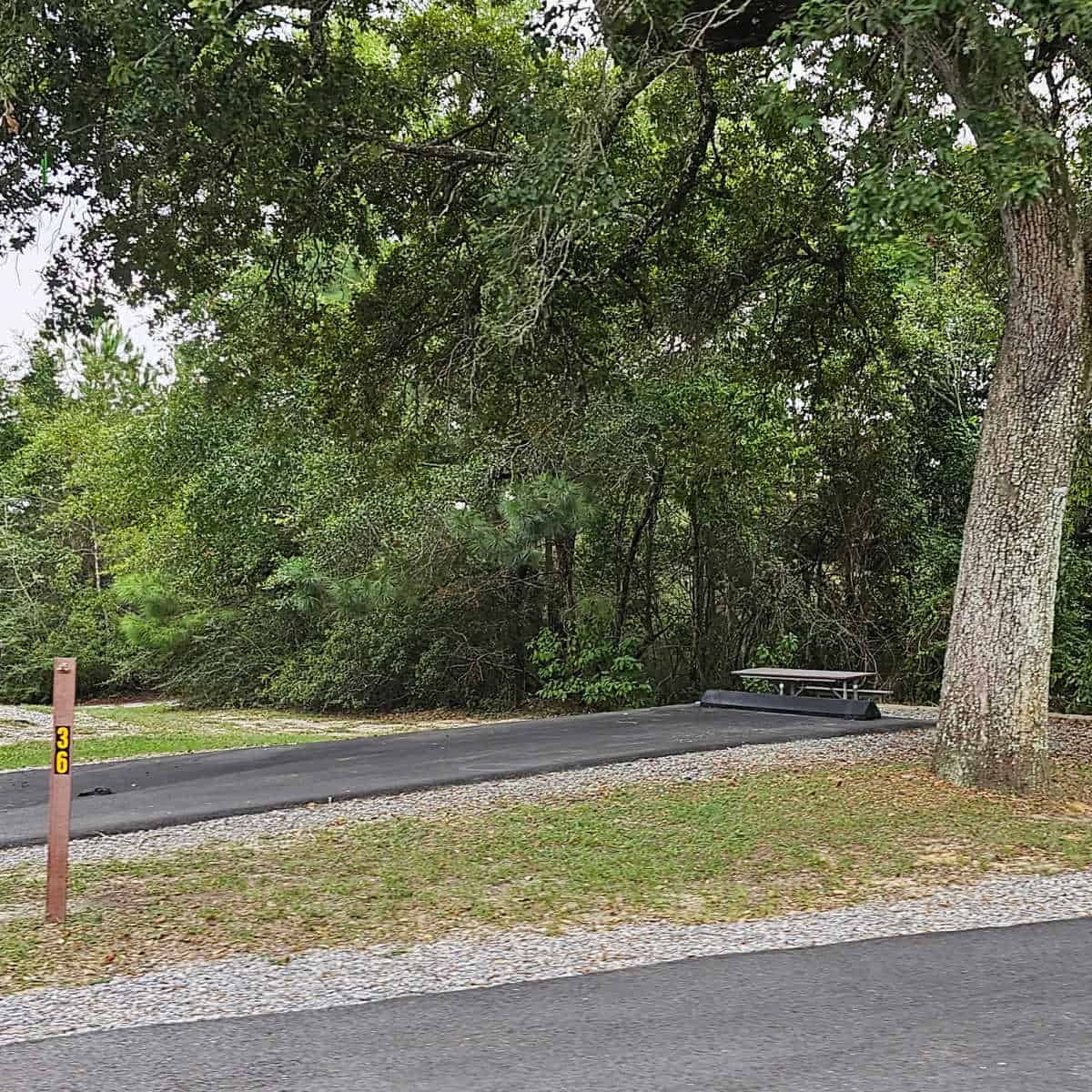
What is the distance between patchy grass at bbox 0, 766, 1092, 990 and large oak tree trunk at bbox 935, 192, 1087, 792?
0.42 meters

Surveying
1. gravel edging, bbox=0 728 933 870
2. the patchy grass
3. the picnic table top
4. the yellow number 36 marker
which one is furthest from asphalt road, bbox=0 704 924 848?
the yellow number 36 marker

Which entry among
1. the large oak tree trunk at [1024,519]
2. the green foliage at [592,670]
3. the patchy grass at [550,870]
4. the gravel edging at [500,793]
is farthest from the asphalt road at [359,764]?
the green foliage at [592,670]

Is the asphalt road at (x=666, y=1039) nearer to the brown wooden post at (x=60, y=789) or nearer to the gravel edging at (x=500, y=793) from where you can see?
the brown wooden post at (x=60, y=789)

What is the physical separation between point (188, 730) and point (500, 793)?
27.3 ft

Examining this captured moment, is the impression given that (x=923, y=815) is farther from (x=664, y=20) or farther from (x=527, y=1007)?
(x=664, y=20)

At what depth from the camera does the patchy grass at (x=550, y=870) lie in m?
4.92

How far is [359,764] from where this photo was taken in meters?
9.78

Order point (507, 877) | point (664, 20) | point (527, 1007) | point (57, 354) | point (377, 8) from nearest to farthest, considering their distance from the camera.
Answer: point (527, 1007) < point (507, 877) < point (664, 20) < point (377, 8) < point (57, 354)

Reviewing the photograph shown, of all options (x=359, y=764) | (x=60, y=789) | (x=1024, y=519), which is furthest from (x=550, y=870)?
(x=359, y=764)

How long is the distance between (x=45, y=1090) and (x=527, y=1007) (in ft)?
4.76

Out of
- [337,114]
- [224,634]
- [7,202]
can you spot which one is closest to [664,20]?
[337,114]

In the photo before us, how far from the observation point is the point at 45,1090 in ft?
10.5

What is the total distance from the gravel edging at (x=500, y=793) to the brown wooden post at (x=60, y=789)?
142cm

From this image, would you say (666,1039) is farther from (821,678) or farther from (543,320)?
(821,678)
